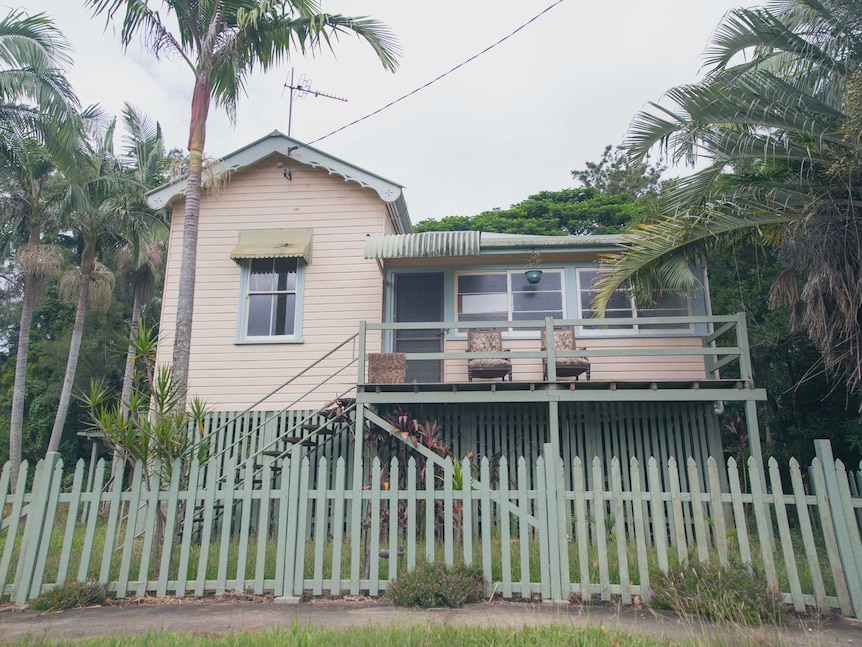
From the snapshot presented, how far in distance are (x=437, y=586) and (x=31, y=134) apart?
15.1 meters

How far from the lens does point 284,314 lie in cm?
1262

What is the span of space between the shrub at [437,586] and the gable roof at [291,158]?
26.2 ft

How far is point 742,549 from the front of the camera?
6.16 metres

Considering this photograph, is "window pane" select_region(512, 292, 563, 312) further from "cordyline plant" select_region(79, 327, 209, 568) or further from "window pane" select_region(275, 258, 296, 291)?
"cordyline plant" select_region(79, 327, 209, 568)

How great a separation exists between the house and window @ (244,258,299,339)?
0.02 meters

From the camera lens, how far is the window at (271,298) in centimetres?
1254

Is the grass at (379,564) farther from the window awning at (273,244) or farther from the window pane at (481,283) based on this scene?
the window awning at (273,244)

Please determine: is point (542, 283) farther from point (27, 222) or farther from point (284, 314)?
point (27, 222)

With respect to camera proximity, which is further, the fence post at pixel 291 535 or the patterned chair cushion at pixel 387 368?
the patterned chair cushion at pixel 387 368

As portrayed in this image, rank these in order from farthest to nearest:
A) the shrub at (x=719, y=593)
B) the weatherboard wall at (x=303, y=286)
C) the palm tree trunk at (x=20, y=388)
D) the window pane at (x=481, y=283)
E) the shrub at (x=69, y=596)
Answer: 1. the palm tree trunk at (x=20, y=388)
2. the window pane at (x=481, y=283)
3. the weatherboard wall at (x=303, y=286)
4. the shrub at (x=69, y=596)
5. the shrub at (x=719, y=593)

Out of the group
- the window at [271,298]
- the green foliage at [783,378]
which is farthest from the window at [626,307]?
the window at [271,298]

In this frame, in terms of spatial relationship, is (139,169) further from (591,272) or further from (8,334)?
(591,272)

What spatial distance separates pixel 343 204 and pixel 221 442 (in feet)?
17.0

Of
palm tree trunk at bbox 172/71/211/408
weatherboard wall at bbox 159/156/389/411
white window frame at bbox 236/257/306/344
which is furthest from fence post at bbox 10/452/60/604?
white window frame at bbox 236/257/306/344
